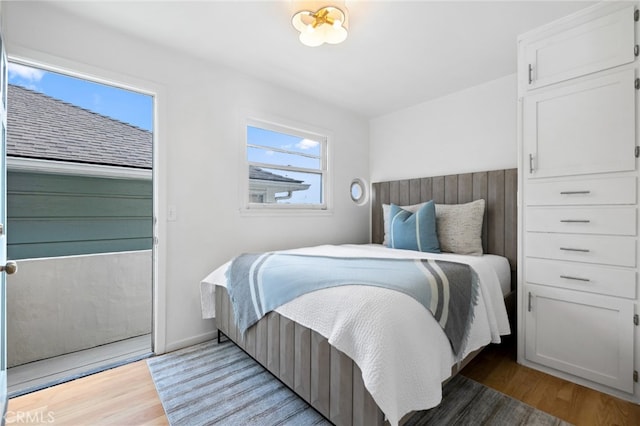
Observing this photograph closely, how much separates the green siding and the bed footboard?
234cm

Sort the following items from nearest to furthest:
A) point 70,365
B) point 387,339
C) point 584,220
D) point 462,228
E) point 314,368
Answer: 1. point 387,339
2. point 314,368
3. point 584,220
4. point 70,365
5. point 462,228

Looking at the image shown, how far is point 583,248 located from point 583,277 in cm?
18

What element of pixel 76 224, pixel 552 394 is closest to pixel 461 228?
pixel 552 394

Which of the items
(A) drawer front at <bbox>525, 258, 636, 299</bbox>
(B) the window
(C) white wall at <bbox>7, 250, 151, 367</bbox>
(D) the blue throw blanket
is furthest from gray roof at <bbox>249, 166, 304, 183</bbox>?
(A) drawer front at <bbox>525, 258, 636, 299</bbox>

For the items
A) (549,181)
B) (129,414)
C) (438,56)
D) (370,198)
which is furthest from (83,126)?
(549,181)

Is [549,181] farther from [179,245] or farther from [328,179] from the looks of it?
[179,245]

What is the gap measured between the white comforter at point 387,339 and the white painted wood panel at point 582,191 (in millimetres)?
1224

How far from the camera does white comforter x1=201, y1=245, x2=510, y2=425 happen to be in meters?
1.01

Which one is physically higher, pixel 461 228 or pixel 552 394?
pixel 461 228

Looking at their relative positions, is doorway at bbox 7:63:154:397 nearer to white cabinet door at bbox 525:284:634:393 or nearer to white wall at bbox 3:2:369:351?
white wall at bbox 3:2:369:351

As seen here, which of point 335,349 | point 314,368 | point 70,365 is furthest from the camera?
point 70,365

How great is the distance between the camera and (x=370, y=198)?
375 centimetres

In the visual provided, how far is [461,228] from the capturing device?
96.9 inches

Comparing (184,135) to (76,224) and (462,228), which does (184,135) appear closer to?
(76,224)
